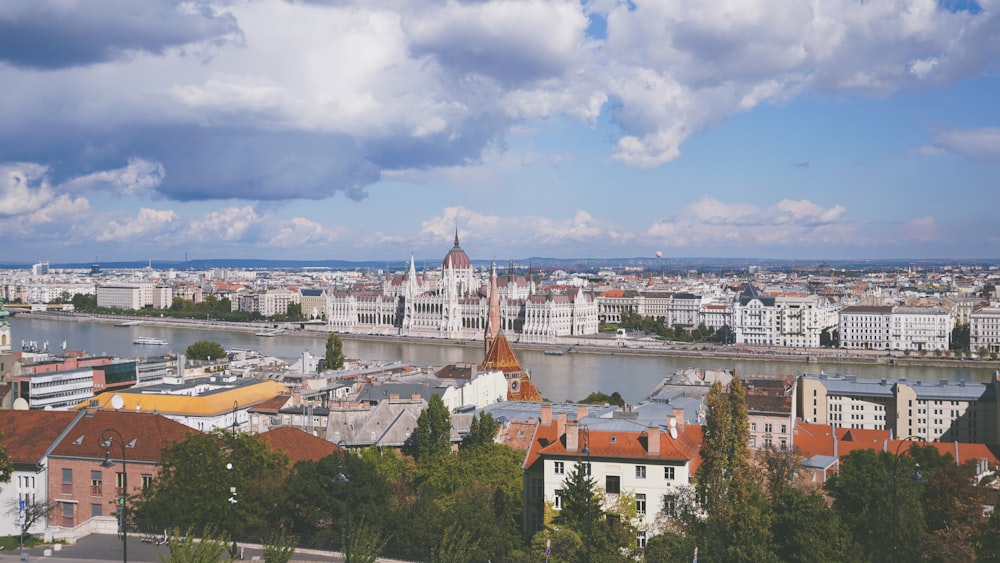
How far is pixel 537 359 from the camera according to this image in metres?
49.8

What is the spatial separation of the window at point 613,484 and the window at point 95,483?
19.7ft

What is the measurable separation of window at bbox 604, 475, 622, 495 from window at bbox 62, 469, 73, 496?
21.0 ft

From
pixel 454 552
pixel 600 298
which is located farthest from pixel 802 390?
pixel 600 298

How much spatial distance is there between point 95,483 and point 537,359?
124ft

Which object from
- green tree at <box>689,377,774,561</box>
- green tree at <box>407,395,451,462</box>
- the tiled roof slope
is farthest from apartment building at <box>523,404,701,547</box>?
the tiled roof slope

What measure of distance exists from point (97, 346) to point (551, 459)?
43279 mm

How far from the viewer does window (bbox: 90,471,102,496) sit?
41.5ft

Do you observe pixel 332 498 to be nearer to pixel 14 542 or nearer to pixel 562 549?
pixel 562 549

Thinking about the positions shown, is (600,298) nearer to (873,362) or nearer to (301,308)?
(301,308)

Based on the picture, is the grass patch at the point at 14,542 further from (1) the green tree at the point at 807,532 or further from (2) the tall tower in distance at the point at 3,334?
(2) the tall tower in distance at the point at 3,334

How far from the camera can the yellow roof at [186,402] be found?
19.2m

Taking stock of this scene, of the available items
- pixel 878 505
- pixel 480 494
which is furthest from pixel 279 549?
pixel 878 505

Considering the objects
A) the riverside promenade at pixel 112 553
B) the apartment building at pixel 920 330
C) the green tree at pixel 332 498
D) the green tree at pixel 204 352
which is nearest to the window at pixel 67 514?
the riverside promenade at pixel 112 553

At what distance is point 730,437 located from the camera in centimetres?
1182
